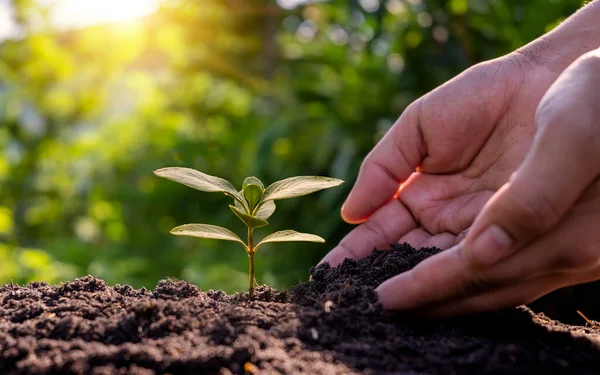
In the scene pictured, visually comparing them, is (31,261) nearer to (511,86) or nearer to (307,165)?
(307,165)

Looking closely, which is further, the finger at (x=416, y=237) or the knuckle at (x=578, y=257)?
the finger at (x=416, y=237)

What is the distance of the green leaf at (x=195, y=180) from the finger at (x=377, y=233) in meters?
0.58

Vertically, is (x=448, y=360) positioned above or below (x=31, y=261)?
below

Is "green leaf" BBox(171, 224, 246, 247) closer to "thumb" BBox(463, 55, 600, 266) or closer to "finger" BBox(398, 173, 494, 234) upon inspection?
"thumb" BBox(463, 55, 600, 266)

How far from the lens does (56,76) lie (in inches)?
238

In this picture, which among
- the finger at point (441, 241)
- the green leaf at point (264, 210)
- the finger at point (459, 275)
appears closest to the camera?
the finger at point (459, 275)

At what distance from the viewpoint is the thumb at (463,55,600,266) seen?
0.95 m

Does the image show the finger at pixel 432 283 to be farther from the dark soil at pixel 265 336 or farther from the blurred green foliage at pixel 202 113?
the blurred green foliage at pixel 202 113

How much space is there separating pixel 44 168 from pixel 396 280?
18.8ft

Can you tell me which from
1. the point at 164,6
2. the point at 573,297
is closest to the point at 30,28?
the point at 164,6

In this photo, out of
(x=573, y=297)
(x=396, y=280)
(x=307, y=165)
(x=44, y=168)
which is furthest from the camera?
(x=44, y=168)

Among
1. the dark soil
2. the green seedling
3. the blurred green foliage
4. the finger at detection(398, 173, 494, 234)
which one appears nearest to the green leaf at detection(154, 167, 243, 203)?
the green seedling

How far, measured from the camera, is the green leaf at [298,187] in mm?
1266

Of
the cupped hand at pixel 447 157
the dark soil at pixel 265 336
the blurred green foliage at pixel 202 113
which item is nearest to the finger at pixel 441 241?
the cupped hand at pixel 447 157
